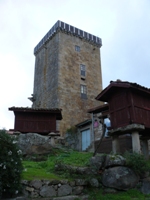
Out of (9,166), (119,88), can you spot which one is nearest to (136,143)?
(119,88)

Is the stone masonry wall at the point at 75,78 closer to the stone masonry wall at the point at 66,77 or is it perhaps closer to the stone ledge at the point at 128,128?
the stone masonry wall at the point at 66,77

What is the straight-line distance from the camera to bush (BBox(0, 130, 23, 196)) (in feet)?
20.8

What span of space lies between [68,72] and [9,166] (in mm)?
20728

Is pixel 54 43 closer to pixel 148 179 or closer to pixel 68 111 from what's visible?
pixel 68 111

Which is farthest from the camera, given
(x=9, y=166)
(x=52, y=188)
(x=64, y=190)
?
(x=64, y=190)

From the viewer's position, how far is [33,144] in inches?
489

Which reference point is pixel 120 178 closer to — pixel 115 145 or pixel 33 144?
pixel 115 145

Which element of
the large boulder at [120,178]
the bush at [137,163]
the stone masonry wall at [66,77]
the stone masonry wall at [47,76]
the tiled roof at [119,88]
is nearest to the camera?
the large boulder at [120,178]

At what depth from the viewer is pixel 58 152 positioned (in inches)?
520

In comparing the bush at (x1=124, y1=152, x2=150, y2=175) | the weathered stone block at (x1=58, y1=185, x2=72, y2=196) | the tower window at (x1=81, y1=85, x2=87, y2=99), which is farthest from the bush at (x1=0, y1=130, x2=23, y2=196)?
the tower window at (x1=81, y1=85, x2=87, y2=99)

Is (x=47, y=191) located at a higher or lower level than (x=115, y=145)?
lower

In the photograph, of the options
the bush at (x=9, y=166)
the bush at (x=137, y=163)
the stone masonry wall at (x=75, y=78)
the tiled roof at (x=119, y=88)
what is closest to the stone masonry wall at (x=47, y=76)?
the stone masonry wall at (x=75, y=78)

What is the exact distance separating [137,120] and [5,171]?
6.63 metres

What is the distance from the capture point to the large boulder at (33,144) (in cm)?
1220
